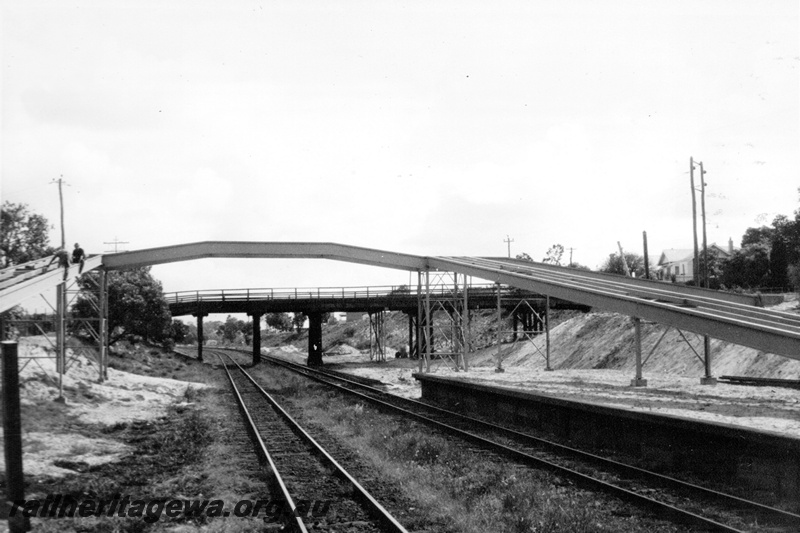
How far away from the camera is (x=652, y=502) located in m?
8.12

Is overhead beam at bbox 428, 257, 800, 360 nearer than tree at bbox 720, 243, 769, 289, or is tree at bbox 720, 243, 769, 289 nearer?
overhead beam at bbox 428, 257, 800, 360

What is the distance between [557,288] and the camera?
19938 millimetres

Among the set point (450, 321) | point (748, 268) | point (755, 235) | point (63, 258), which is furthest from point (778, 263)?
point (63, 258)

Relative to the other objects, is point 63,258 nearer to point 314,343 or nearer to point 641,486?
point 641,486

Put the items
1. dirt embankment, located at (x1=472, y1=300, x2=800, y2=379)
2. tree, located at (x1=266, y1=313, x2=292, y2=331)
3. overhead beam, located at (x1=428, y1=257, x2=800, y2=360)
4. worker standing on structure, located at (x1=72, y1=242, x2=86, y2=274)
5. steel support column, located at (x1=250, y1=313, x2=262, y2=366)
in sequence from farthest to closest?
1. tree, located at (x1=266, y1=313, x2=292, y2=331)
2. steel support column, located at (x1=250, y1=313, x2=262, y2=366)
3. dirt embankment, located at (x1=472, y1=300, x2=800, y2=379)
4. worker standing on structure, located at (x1=72, y1=242, x2=86, y2=274)
5. overhead beam, located at (x1=428, y1=257, x2=800, y2=360)

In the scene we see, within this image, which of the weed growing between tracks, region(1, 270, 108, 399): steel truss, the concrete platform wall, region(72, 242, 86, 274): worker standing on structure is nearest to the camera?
the weed growing between tracks

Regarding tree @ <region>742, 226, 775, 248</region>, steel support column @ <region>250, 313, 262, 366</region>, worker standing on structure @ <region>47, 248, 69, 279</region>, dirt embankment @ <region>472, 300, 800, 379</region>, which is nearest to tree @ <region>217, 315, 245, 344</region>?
steel support column @ <region>250, 313, 262, 366</region>

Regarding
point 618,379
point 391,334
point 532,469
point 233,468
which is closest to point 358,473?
point 233,468

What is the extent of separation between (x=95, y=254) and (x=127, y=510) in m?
17.3

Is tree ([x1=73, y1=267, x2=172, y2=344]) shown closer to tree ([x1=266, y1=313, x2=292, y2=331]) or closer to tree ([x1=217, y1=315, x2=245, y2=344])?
tree ([x1=266, y1=313, x2=292, y2=331])

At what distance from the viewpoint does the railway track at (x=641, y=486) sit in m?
7.46

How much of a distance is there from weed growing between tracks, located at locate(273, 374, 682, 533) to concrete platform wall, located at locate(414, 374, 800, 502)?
7.76 feet

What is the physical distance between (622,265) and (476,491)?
214ft

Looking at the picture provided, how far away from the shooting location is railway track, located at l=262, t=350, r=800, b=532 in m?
7.46
